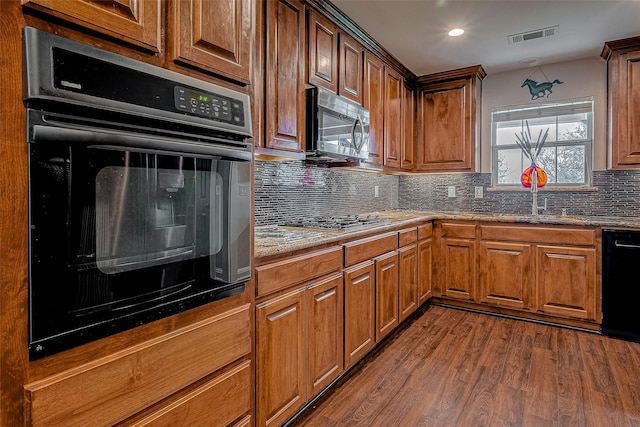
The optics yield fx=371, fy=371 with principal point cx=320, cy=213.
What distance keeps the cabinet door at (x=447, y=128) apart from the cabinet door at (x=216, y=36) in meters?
2.99

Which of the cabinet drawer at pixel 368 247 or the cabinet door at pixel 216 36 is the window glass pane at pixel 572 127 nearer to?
the cabinet drawer at pixel 368 247

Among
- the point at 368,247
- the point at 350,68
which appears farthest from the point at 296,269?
the point at 350,68

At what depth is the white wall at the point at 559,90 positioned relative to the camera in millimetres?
3449

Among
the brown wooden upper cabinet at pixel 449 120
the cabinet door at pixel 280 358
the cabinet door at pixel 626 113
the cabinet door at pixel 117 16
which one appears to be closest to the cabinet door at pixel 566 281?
the cabinet door at pixel 626 113

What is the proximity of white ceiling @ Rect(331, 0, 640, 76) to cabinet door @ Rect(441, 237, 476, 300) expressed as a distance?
1722 mm

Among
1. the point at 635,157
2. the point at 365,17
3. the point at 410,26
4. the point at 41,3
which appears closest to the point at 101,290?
the point at 41,3

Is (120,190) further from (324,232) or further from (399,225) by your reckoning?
(399,225)

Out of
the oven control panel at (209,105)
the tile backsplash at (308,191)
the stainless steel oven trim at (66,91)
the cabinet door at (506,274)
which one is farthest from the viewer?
the cabinet door at (506,274)

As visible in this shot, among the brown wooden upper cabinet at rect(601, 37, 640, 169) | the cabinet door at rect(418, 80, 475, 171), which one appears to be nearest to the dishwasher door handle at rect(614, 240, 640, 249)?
the brown wooden upper cabinet at rect(601, 37, 640, 169)

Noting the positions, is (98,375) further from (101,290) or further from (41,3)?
(41,3)

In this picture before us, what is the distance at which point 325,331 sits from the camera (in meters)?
1.95

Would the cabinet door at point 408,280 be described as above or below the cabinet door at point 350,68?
below

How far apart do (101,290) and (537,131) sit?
4090 millimetres

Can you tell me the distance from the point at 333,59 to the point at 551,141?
8.25ft
